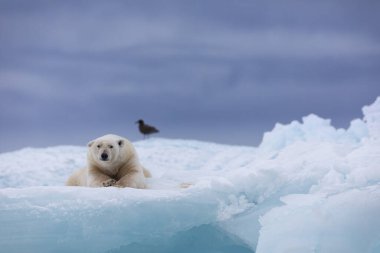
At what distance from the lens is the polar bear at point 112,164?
6.38m

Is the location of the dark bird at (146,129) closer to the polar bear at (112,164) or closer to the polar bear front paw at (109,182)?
the polar bear at (112,164)

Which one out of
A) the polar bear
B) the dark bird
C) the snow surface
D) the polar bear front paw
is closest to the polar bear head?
the polar bear

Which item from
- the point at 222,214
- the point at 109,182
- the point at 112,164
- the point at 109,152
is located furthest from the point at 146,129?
the point at 222,214

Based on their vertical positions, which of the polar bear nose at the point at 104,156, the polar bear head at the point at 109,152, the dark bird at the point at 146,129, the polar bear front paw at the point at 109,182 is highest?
the dark bird at the point at 146,129

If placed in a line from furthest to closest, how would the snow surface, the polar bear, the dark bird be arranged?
1. the dark bird
2. the polar bear
3. the snow surface

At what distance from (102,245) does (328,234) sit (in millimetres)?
1833

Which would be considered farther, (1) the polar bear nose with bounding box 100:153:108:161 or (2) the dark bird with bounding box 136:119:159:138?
(2) the dark bird with bounding box 136:119:159:138

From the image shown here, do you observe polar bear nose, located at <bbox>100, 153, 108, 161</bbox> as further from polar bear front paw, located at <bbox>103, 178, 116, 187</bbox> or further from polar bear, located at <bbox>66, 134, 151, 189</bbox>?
polar bear front paw, located at <bbox>103, 178, 116, 187</bbox>

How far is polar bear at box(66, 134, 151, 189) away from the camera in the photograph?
6.38m

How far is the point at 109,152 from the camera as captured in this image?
6.41 meters

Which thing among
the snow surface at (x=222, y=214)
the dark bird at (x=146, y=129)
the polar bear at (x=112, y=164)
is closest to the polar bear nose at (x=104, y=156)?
the polar bear at (x=112, y=164)

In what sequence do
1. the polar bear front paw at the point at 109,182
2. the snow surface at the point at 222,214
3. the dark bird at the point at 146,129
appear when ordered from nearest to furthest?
1. the snow surface at the point at 222,214
2. the polar bear front paw at the point at 109,182
3. the dark bird at the point at 146,129

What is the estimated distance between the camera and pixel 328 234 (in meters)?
4.38

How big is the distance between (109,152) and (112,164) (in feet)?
0.86
